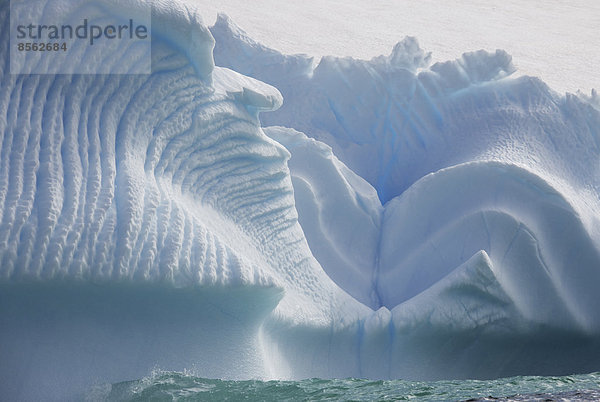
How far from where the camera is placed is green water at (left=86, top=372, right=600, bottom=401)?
1901 millimetres

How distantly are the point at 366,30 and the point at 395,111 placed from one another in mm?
4670

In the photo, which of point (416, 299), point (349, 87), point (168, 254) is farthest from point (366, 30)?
point (168, 254)

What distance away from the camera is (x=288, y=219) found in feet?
8.43

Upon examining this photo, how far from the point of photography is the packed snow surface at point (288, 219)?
1.92m

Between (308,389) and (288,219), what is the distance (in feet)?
2.35

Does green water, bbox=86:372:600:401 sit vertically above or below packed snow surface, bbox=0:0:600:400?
below

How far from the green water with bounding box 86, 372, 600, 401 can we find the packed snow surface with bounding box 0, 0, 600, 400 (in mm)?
52

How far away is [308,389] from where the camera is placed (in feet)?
6.57

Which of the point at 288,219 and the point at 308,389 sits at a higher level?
the point at 288,219

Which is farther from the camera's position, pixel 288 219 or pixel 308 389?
pixel 288 219

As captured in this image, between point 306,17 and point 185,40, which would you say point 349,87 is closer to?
point 185,40

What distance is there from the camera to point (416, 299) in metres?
2.65

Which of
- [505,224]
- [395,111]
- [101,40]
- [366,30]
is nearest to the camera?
[101,40]

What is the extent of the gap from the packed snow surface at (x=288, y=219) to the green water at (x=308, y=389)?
0.17 ft
